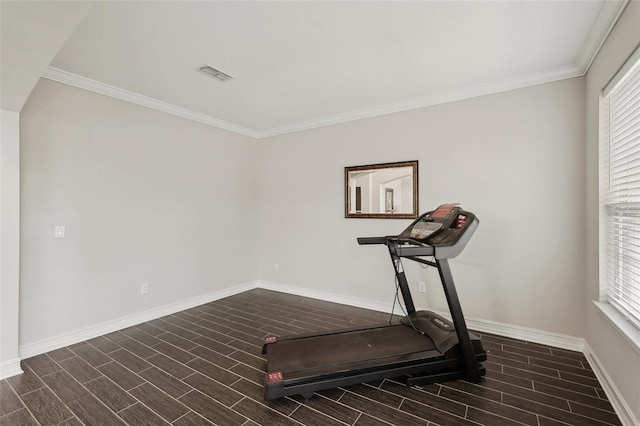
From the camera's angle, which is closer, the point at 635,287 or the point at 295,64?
the point at 635,287

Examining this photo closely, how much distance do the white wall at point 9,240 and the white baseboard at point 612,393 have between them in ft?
14.2

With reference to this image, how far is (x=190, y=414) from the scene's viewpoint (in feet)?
6.29

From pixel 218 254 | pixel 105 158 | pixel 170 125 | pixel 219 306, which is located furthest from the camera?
pixel 218 254

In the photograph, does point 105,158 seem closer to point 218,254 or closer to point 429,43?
point 218,254

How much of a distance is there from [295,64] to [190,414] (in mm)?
2883

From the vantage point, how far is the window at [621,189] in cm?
181

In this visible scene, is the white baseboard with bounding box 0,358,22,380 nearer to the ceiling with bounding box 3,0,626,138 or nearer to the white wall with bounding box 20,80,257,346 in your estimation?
the white wall with bounding box 20,80,257,346

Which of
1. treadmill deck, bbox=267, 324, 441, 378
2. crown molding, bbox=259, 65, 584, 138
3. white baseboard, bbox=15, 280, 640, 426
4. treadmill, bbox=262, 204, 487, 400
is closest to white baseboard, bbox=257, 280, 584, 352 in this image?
white baseboard, bbox=15, 280, 640, 426

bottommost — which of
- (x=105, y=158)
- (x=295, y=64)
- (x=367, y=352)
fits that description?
(x=367, y=352)

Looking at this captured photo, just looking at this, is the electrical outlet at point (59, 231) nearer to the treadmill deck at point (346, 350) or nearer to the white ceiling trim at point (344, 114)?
the white ceiling trim at point (344, 114)

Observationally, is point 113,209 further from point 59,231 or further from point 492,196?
point 492,196

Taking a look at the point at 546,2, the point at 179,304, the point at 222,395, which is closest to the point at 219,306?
the point at 179,304

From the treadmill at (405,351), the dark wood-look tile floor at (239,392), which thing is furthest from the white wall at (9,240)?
the treadmill at (405,351)

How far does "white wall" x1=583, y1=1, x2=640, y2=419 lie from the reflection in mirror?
1.58 m
